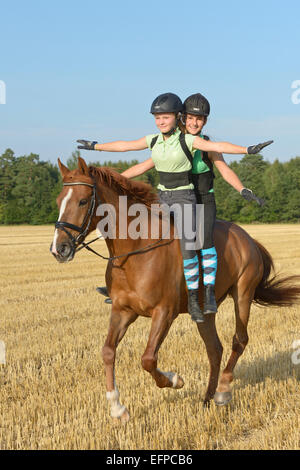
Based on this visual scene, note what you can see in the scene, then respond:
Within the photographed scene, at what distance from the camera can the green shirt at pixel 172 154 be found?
4730mm

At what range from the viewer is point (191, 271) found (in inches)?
189

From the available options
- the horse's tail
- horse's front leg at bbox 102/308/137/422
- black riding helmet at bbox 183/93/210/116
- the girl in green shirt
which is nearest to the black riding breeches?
the girl in green shirt

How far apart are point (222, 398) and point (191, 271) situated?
149cm

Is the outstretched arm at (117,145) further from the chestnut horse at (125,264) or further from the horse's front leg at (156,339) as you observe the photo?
the horse's front leg at (156,339)

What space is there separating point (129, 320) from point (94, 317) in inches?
216

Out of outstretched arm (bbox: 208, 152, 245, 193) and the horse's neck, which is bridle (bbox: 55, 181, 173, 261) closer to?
the horse's neck

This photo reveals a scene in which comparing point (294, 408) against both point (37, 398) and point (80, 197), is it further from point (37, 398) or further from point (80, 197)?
point (80, 197)

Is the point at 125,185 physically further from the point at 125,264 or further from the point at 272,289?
the point at 272,289

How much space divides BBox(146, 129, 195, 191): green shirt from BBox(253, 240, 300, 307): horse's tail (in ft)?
7.35

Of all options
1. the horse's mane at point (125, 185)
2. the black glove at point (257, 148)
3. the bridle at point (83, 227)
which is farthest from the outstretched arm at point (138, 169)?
the black glove at point (257, 148)

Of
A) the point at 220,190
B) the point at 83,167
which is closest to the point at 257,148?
the point at 83,167

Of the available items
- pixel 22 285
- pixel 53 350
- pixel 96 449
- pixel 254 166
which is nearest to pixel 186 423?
pixel 96 449

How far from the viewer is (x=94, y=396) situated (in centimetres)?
559

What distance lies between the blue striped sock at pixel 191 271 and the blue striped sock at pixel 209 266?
22cm
